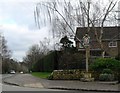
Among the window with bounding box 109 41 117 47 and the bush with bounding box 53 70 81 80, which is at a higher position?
the window with bounding box 109 41 117 47

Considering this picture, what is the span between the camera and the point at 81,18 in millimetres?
38625

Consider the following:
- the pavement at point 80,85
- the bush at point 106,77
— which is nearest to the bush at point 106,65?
the bush at point 106,77

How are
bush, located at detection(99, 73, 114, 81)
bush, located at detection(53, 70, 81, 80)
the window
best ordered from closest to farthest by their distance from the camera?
bush, located at detection(99, 73, 114, 81) → bush, located at detection(53, 70, 81, 80) → the window

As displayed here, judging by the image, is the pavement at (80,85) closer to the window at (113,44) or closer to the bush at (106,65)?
the bush at (106,65)

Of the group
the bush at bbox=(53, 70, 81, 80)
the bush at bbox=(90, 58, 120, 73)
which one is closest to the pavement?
the bush at bbox=(53, 70, 81, 80)

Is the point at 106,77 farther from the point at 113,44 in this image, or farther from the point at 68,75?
the point at 113,44

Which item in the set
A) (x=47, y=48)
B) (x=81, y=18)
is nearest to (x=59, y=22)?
(x=81, y=18)

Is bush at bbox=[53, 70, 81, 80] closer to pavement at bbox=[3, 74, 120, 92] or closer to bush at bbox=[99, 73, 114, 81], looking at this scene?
bush at bbox=[99, 73, 114, 81]

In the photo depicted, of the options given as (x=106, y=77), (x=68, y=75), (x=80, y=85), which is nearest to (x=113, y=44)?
(x=68, y=75)

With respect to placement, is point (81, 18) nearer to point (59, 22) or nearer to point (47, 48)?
point (59, 22)

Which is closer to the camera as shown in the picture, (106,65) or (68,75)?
(106,65)

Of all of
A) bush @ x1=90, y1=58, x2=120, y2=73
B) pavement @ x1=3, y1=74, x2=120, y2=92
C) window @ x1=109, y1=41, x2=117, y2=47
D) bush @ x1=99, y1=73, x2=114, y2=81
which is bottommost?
pavement @ x1=3, y1=74, x2=120, y2=92

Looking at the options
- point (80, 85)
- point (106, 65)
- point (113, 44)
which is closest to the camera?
point (80, 85)

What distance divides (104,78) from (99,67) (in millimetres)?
2720
